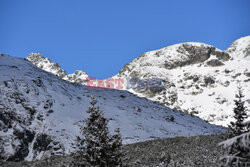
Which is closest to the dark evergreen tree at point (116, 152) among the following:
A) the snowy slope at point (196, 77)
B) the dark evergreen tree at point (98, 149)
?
the dark evergreen tree at point (98, 149)

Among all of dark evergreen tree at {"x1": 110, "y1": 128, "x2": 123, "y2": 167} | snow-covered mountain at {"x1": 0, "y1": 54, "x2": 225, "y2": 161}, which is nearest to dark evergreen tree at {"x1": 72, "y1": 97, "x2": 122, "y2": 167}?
dark evergreen tree at {"x1": 110, "y1": 128, "x2": 123, "y2": 167}

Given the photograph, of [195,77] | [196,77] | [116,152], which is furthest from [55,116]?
[195,77]

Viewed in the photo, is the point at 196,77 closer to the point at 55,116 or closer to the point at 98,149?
the point at 55,116

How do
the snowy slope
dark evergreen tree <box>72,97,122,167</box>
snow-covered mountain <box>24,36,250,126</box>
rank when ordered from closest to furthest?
dark evergreen tree <box>72,97,122,167</box>
the snowy slope
snow-covered mountain <box>24,36,250,126</box>

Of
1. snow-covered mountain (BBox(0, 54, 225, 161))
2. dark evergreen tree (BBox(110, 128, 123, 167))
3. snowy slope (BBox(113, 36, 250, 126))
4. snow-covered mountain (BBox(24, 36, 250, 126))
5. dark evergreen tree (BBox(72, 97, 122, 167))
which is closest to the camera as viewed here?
dark evergreen tree (BBox(72, 97, 122, 167))

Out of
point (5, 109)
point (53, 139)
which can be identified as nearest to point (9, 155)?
point (53, 139)

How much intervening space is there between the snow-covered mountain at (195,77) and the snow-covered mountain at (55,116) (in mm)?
50126

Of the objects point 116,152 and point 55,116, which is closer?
point 116,152

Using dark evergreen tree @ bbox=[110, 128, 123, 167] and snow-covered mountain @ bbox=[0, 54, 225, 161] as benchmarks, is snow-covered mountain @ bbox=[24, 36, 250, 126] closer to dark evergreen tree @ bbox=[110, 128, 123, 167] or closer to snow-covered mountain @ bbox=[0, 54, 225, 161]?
snow-covered mountain @ bbox=[0, 54, 225, 161]

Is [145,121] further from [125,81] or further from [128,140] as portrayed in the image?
[125,81]

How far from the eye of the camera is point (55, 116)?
39.0 metres

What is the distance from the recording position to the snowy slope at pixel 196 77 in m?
109

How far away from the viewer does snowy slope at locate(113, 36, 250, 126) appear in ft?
358

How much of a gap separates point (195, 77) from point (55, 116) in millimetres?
111934
